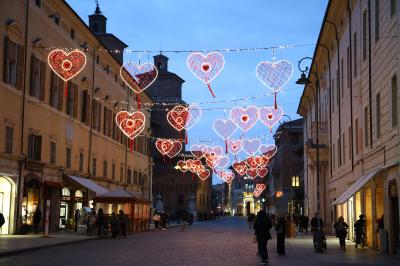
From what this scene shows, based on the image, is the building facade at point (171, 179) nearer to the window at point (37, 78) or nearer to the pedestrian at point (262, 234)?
the window at point (37, 78)

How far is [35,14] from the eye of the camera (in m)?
36.9

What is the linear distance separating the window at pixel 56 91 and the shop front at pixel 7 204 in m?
7.70

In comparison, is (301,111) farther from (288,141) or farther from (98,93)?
(288,141)

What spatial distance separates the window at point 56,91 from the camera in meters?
40.8

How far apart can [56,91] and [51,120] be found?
222cm

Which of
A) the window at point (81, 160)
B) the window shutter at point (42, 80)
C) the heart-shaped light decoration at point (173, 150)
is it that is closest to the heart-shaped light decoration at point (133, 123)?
the window at point (81, 160)

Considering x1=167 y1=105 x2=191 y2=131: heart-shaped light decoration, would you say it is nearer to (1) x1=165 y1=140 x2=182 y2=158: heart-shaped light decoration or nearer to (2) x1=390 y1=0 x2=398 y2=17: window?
(1) x1=165 y1=140 x2=182 y2=158: heart-shaped light decoration

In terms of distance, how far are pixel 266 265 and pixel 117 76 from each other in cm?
4183

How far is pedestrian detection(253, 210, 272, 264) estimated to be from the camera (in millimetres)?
20469

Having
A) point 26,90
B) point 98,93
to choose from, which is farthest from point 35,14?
point 98,93

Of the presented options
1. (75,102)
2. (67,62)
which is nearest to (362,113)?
(67,62)

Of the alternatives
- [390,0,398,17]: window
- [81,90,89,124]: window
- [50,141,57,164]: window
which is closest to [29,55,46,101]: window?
[50,141,57,164]: window

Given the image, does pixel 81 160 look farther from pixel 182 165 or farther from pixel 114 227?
pixel 182 165

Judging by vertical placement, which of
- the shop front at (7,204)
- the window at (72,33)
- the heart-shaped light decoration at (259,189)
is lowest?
the shop front at (7,204)
